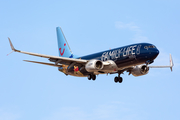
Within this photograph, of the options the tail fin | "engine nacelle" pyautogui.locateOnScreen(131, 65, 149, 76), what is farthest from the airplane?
the tail fin

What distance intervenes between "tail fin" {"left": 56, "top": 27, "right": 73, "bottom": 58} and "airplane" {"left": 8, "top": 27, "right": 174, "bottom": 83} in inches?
204

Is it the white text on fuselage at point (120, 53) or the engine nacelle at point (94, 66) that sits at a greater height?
the white text on fuselage at point (120, 53)

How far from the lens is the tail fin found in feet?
222

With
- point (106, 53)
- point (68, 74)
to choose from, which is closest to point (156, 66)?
point (106, 53)

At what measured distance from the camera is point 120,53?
175 ft

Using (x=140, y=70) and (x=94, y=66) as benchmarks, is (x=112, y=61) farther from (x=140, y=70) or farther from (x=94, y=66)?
(x=140, y=70)

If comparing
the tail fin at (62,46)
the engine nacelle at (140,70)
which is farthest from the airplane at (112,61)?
the tail fin at (62,46)

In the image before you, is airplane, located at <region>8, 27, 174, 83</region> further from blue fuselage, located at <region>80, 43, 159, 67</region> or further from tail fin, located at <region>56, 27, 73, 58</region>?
tail fin, located at <region>56, 27, 73, 58</region>

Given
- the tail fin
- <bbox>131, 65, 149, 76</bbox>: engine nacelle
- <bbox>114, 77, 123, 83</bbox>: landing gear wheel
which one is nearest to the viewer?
<bbox>131, 65, 149, 76</bbox>: engine nacelle

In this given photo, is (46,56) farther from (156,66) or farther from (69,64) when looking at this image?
(156,66)

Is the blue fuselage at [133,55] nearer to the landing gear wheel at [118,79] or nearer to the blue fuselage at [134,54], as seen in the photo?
the blue fuselage at [134,54]

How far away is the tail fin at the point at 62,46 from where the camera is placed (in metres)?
67.6

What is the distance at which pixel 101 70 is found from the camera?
54.5 metres

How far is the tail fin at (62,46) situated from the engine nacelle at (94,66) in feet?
40.2
